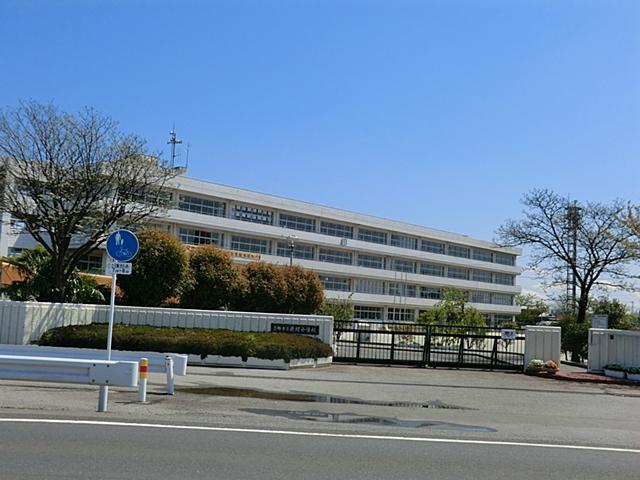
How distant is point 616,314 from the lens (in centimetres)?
3388

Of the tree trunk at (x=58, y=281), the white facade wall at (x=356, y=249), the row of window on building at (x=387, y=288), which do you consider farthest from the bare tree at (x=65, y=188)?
the row of window on building at (x=387, y=288)

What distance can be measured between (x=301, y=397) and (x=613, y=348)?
13.0m

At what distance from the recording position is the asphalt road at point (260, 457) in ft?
23.5

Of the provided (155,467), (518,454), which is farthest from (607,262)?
(155,467)

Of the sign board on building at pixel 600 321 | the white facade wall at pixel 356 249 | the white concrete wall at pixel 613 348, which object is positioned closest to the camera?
the white concrete wall at pixel 613 348

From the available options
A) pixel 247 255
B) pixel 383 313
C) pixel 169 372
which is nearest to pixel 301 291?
pixel 247 255

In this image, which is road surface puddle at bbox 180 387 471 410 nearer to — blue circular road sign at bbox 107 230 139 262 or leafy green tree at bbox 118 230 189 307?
blue circular road sign at bbox 107 230 139 262

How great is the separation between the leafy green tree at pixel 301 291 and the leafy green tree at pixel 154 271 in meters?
14.8

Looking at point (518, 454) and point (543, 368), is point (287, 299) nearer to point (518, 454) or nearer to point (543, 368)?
point (543, 368)

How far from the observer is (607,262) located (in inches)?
1271

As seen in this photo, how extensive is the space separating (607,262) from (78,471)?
1187 inches

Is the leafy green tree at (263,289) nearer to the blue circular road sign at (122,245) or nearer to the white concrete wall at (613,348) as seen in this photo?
the white concrete wall at (613,348)

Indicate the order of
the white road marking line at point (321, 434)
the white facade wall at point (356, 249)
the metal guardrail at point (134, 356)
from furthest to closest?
the white facade wall at point (356, 249) < the metal guardrail at point (134, 356) < the white road marking line at point (321, 434)

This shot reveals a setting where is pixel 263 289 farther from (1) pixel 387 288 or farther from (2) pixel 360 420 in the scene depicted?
(1) pixel 387 288
